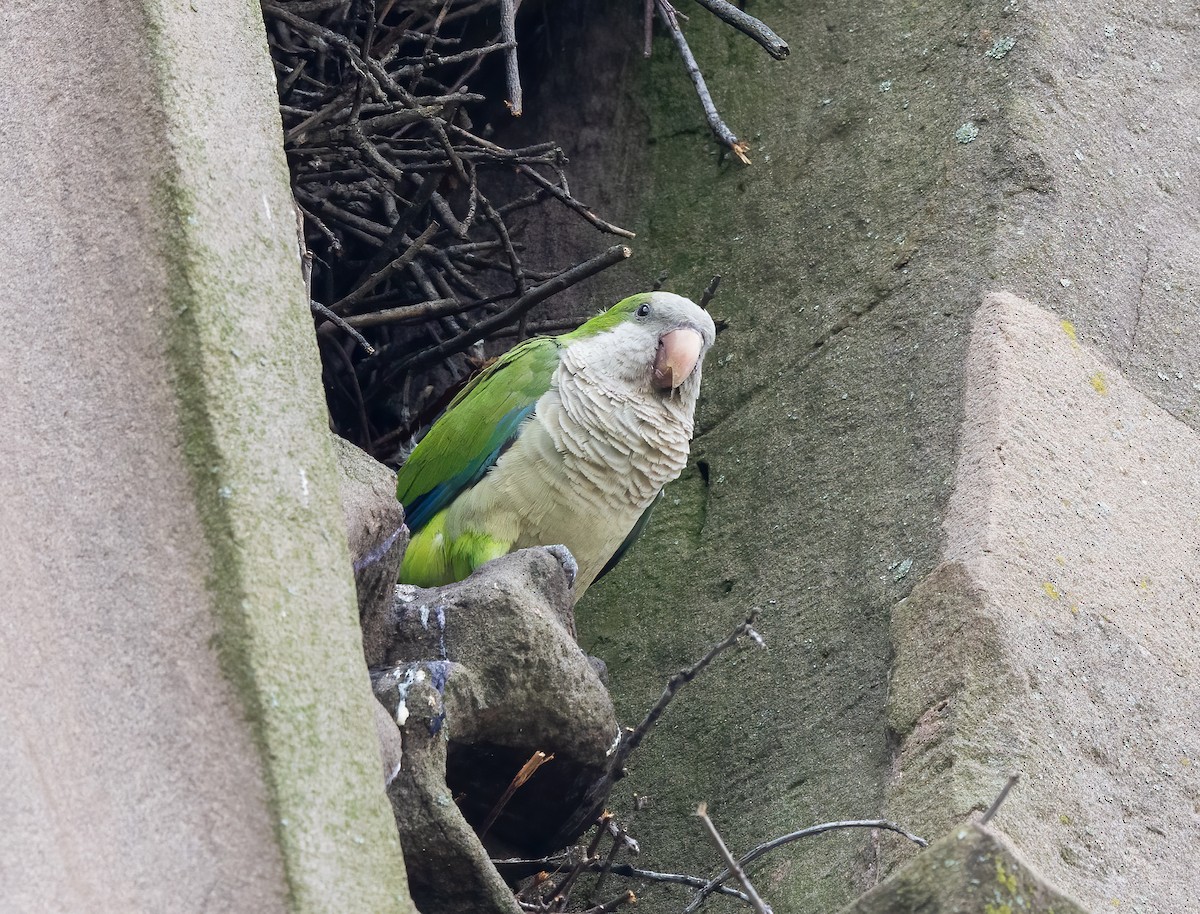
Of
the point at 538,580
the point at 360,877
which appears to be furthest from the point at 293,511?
the point at 538,580

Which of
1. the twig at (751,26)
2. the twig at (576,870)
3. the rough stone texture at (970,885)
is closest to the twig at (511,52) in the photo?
the twig at (751,26)

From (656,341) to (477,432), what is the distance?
0.48 m

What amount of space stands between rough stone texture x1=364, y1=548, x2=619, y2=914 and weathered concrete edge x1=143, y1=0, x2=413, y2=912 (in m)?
0.42

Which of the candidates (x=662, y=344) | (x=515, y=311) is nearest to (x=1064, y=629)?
(x=662, y=344)

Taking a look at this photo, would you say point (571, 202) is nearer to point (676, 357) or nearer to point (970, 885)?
point (676, 357)

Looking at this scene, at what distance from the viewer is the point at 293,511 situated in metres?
2.36

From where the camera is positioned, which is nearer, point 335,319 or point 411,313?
point 335,319

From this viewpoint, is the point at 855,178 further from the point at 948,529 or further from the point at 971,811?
the point at 971,811

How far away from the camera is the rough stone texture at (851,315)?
138 inches

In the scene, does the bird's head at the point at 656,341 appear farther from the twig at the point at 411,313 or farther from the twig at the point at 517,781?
the twig at the point at 517,781

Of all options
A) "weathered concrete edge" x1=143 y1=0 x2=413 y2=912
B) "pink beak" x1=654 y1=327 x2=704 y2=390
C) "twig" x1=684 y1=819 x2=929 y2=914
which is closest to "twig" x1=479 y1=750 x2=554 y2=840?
"twig" x1=684 y1=819 x2=929 y2=914

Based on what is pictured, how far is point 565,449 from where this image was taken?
3816mm

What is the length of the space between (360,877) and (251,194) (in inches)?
44.0

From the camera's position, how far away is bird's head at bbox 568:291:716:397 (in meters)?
3.89
